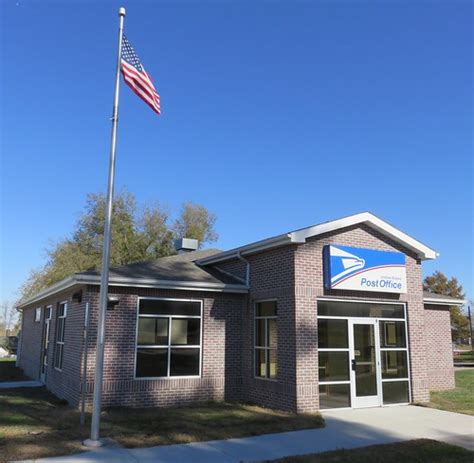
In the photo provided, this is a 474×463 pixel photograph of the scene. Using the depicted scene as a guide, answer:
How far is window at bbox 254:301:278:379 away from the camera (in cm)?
1252

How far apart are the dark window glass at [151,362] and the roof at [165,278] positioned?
1665mm

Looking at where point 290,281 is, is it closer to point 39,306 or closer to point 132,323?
point 132,323

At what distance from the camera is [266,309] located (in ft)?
43.2

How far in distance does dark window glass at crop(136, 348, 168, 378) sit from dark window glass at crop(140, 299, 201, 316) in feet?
3.21

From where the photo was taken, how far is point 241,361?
44.9ft

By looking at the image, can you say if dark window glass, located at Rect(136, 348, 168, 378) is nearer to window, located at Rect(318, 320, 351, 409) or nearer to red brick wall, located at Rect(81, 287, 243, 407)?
red brick wall, located at Rect(81, 287, 243, 407)

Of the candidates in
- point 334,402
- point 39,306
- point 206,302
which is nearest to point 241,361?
point 206,302

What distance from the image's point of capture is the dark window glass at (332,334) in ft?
39.5

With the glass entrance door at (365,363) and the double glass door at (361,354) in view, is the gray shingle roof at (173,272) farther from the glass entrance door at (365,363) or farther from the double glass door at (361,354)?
the glass entrance door at (365,363)

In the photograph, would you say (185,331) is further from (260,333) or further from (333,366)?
(333,366)

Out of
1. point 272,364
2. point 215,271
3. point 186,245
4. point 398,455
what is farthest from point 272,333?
point 186,245

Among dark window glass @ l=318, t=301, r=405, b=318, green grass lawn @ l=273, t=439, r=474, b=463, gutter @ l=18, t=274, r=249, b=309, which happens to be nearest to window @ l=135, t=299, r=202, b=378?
gutter @ l=18, t=274, r=249, b=309

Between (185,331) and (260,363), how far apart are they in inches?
85.0

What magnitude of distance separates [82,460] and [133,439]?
1.46 m
